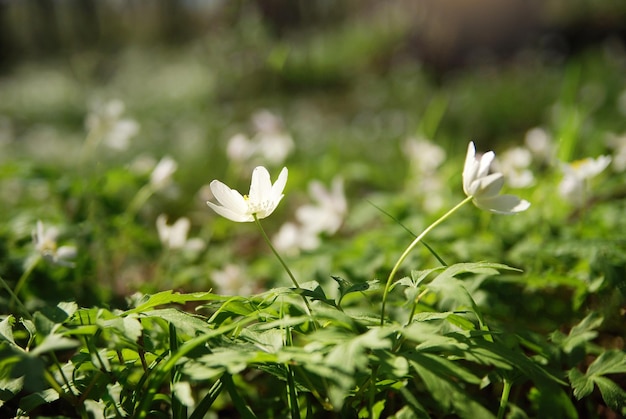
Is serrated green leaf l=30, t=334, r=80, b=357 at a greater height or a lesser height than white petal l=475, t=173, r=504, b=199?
lesser

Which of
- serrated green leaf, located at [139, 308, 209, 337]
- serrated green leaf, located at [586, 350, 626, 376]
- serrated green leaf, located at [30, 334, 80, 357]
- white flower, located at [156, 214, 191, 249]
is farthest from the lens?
white flower, located at [156, 214, 191, 249]

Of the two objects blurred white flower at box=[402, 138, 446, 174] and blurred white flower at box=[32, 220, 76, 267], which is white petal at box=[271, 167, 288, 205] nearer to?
blurred white flower at box=[32, 220, 76, 267]

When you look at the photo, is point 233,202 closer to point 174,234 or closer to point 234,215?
point 234,215

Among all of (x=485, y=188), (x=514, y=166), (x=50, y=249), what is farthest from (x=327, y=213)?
(x=485, y=188)

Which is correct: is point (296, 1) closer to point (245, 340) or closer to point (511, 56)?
point (511, 56)

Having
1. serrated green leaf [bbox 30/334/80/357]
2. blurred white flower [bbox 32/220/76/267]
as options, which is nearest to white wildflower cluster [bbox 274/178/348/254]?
blurred white flower [bbox 32/220/76/267]

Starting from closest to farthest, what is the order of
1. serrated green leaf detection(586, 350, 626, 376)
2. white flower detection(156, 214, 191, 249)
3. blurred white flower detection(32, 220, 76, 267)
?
1. serrated green leaf detection(586, 350, 626, 376)
2. blurred white flower detection(32, 220, 76, 267)
3. white flower detection(156, 214, 191, 249)

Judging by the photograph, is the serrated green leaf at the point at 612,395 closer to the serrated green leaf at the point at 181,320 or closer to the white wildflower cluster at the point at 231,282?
the serrated green leaf at the point at 181,320
